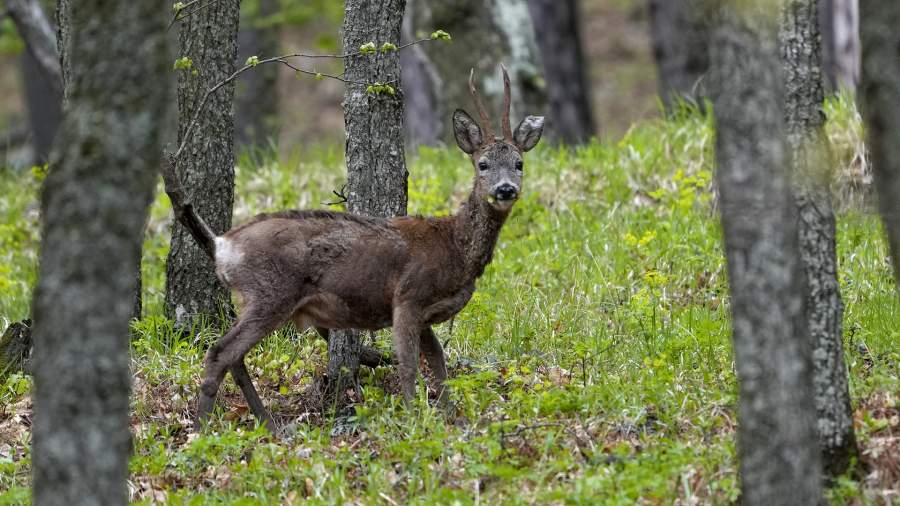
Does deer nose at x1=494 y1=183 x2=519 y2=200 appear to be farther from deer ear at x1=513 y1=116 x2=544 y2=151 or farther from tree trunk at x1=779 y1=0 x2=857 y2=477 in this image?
tree trunk at x1=779 y1=0 x2=857 y2=477

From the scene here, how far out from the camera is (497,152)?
7.36 metres

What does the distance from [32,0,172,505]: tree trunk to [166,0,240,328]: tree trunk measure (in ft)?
11.8

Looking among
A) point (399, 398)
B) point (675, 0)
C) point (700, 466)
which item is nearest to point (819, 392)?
point (700, 466)

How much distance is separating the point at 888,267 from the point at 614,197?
2789mm

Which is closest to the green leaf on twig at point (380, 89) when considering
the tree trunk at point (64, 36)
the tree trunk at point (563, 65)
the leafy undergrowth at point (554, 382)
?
the leafy undergrowth at point (554, 382)

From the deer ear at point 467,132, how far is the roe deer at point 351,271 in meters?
0.21

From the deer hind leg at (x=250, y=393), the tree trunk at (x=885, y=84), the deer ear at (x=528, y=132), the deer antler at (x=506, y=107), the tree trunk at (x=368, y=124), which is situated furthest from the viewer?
the deer ear at (x=528, y=132)

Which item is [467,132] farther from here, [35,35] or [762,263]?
[35,35]

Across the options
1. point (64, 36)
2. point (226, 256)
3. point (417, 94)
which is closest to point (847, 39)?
point (417, 94)

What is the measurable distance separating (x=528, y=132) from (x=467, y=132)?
0.40 metres

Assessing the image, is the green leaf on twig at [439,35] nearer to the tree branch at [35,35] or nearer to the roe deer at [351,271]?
the roe deer at [351,271]

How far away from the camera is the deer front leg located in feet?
22.4

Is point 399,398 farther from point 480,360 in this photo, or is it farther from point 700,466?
point 700,466

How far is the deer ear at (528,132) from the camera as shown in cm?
755
